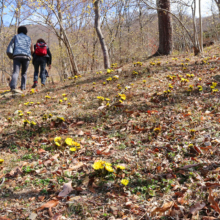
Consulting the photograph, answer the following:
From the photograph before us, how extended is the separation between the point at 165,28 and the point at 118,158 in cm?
848

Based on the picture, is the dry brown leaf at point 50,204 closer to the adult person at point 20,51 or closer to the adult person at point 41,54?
the adult person at point 20,51

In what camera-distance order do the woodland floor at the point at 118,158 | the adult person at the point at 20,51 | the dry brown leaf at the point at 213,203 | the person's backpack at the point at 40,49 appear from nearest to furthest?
1. the dry brown leaf at the point at 213,203
2. the woodland floor at the point at 118,158
3. the adult person at the point at 20,51
4. the person's backpack at the point at 40,49

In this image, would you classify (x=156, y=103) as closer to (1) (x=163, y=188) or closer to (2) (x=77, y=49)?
(1) (x=163, y=188)

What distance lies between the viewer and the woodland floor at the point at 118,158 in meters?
2.07

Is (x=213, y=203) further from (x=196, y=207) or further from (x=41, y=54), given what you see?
(x=41, y=54)

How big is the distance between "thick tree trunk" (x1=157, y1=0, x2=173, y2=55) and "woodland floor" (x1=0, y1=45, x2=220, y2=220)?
4.85 meters

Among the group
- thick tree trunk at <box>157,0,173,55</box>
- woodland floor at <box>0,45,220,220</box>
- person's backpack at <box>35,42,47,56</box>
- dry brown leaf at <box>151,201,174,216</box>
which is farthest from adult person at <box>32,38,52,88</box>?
dry brown leaf at <box>151,201,174,216</box>

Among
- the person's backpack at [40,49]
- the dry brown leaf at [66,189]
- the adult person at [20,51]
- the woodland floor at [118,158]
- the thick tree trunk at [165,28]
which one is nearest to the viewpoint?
the woodland floor at [118,158]

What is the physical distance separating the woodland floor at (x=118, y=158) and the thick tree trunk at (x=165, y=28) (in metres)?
4.85

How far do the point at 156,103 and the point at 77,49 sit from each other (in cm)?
1847

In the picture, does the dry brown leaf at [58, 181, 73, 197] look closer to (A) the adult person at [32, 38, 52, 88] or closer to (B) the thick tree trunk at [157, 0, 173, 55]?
(A) the adult person at [32, 38, 52, 88]

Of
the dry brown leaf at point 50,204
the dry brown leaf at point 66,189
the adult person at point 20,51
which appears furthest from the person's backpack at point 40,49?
the dry brown leaf at point 50,204

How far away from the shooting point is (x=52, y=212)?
207cm

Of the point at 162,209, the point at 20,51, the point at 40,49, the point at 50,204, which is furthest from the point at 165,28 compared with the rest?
the point at 50,204
